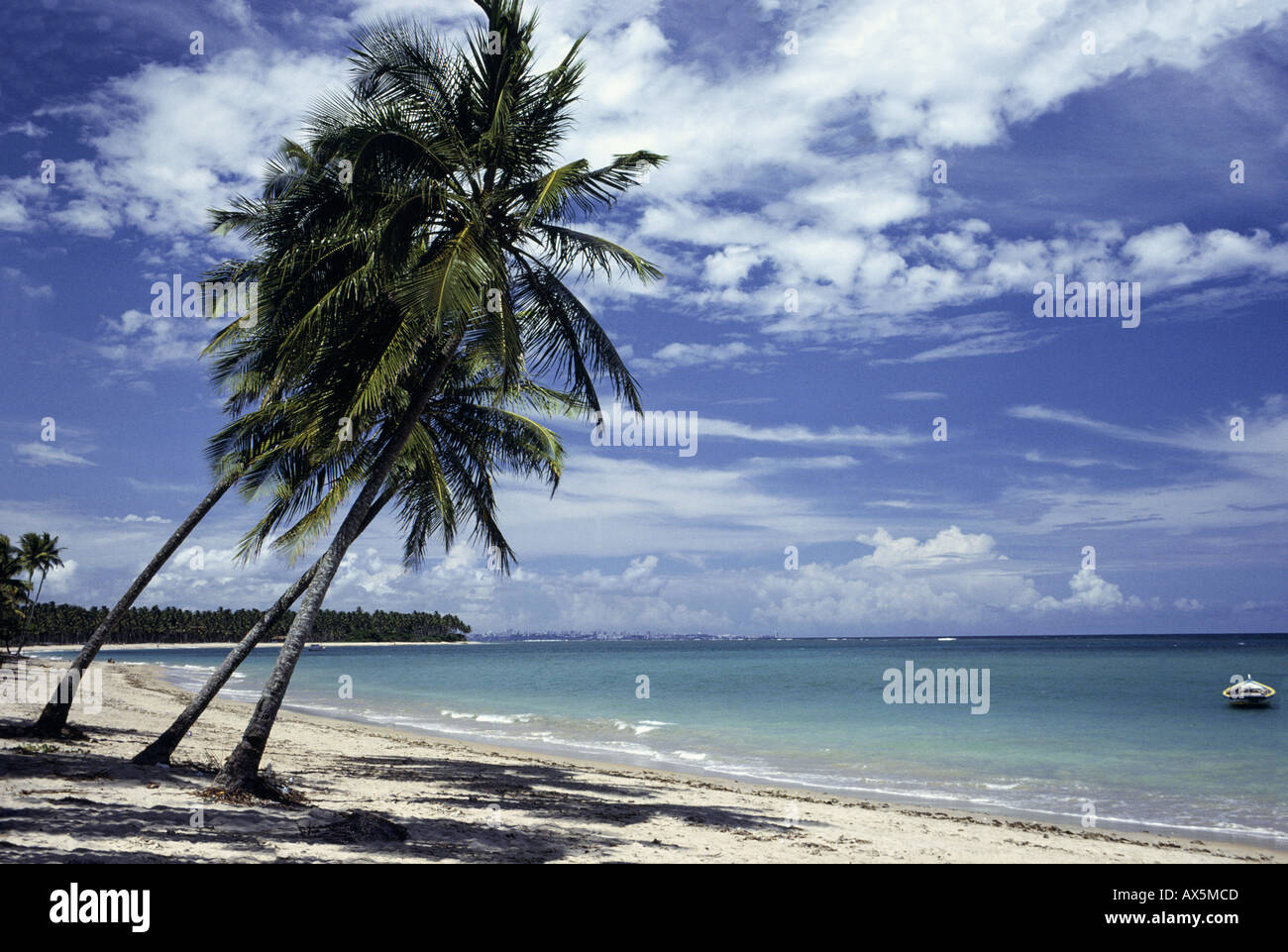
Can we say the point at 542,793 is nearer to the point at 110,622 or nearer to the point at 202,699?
the point at 202,699

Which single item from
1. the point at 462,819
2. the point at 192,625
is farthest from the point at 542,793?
the point at 192,625

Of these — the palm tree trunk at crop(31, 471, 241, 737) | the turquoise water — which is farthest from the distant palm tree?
the palm tree trunk at crop(31, 471, 241, 737)

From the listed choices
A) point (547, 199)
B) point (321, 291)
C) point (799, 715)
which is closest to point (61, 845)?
point (321, 291)

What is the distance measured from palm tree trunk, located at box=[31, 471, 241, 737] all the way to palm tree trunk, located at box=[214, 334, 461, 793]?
3.58 metres

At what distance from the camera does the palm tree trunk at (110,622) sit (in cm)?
1241

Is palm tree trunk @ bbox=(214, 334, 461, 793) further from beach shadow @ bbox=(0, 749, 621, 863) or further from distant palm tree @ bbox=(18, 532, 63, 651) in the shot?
distant palm tree @ bbox=(18, 532, 63, 651)

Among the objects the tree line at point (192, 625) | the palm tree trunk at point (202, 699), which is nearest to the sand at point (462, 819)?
the palm tree trunk at point (202, 699)

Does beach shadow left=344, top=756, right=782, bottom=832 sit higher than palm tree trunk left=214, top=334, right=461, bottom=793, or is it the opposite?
palm tree trunk left=214, top=334, right=461, bottom=793

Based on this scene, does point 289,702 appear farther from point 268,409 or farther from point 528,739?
point 268,409

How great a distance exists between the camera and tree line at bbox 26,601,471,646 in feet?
403

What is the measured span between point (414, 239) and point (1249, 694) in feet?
124

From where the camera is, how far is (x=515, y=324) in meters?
9.85

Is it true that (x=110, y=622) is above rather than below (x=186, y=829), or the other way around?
above

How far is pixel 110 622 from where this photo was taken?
13.3 metres
